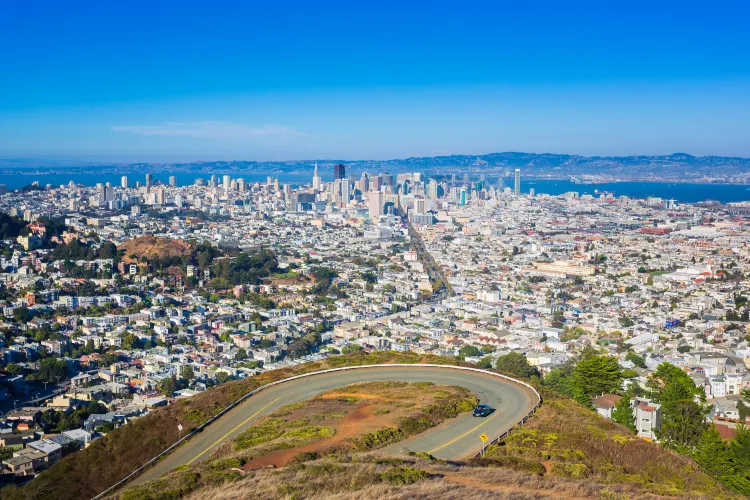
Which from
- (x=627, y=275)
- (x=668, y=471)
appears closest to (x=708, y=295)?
(x=627, y=275)

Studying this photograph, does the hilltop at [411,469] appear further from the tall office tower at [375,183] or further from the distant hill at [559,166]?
the distant hill at [559,166]

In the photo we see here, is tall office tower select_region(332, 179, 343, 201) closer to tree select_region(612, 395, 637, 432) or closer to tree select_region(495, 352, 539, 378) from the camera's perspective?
tree select_region(495, 352, 539, 378)

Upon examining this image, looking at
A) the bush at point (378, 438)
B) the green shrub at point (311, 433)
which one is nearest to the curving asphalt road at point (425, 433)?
the bush at point (378, 438)

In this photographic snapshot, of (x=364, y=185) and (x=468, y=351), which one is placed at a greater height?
(x=364, y=185)

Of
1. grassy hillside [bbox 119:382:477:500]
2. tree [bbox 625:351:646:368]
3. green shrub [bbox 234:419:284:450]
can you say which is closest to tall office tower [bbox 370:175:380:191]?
tree [bbox 625:351:646:368]

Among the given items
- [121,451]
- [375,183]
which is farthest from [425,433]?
[375,183]

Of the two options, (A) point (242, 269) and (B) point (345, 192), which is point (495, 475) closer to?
(A) point (242, 269)
